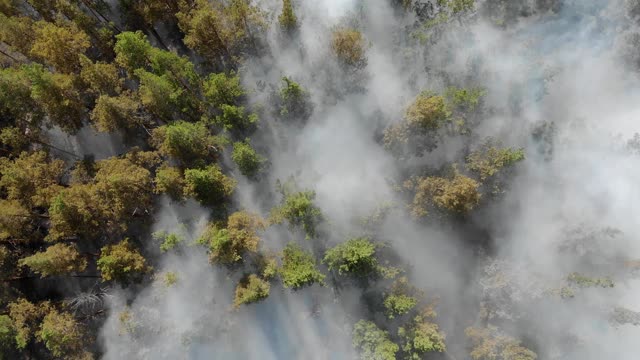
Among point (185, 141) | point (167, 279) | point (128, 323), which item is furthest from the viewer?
point (128, 323)

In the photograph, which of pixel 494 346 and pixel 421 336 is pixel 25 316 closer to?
pixel 421 336

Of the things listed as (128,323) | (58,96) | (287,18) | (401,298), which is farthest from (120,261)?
(287,18)

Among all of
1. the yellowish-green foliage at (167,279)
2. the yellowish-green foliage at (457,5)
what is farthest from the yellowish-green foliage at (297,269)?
the yellowish-green foliage at (457,5)

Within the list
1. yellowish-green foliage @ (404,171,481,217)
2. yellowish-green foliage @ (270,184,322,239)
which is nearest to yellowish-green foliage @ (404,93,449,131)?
yellowish-green foliage @ (404,171,481,217)

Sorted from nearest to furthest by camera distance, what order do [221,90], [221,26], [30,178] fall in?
1. [30,178]
2. [221,90]
3. [221,26]

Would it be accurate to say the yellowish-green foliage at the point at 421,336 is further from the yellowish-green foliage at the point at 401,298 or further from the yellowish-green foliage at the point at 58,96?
the yellowish-green foliage at the point at 58,96

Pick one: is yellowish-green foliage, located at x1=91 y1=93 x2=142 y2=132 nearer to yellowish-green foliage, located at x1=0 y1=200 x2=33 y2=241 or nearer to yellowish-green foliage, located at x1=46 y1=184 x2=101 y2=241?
yellowish-green foliage, located at x1=46 y1=184 x2=101 y2=241
